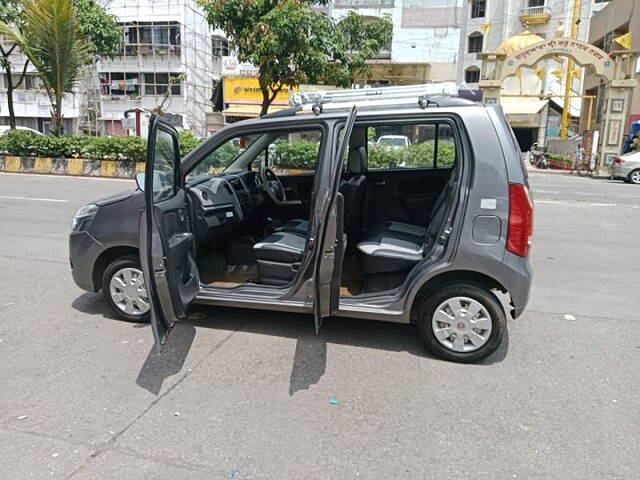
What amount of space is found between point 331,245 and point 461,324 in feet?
3.78

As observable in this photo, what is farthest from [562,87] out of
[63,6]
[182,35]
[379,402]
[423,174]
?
[379,402]

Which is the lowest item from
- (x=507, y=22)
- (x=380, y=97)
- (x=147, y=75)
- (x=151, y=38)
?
(x=380, y=97)

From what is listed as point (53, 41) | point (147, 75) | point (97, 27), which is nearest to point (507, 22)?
point (147, 75)

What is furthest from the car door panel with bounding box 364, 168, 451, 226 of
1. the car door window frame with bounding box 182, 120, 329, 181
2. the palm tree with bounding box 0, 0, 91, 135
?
the palm tree with bounding box 0, 0, 91, 135

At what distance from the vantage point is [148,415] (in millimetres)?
3084

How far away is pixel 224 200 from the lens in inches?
185

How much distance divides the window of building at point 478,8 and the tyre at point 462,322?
137 feet

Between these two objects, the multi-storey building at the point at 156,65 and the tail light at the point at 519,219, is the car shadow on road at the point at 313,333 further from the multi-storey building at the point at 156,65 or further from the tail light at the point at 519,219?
the multi-storey building at the point at 156,65

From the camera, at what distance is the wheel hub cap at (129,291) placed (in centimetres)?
432

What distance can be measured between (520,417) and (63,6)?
55.9 feet

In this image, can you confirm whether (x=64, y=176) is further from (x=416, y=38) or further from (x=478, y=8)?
(x=478, y=8)

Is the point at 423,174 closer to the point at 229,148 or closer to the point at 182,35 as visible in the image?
the point at 229,148

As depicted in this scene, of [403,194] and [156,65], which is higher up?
[156,65]

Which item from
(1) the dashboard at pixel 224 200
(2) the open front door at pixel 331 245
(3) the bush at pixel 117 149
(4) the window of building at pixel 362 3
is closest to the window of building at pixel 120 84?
(4) the window of building at pixel 362 3
